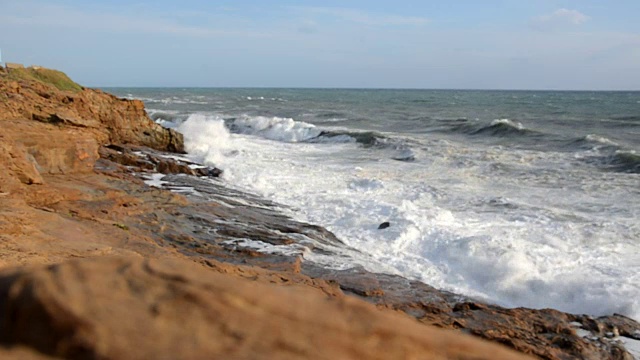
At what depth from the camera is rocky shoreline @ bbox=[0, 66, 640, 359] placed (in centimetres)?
195

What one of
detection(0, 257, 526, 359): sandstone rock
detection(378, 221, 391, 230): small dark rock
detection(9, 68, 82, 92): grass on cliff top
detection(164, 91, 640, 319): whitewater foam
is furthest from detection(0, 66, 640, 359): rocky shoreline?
detection(9, 68, 82, 92): grass on cliff top

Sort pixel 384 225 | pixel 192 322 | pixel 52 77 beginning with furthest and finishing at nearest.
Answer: pixel 52 77
pixel 384 225
pixel 192 322

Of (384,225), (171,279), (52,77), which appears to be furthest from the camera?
(52,77)

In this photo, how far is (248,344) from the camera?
1.90m

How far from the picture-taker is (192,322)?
6.48 feet

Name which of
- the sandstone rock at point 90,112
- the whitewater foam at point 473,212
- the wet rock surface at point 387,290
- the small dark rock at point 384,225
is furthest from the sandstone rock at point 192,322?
the sandstone rock at point 90,112

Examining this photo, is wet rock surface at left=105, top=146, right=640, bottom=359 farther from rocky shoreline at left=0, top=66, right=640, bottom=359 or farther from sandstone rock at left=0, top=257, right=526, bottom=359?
sandstone rock at left=0, top=257, right=526, bottom=359

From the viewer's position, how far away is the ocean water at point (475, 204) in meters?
7.48

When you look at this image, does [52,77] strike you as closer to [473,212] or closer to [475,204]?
[475,204]

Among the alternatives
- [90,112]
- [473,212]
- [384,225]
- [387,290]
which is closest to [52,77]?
[90,112]

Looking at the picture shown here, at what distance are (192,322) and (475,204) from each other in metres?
10.4

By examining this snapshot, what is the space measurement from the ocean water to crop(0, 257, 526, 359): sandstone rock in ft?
17.6

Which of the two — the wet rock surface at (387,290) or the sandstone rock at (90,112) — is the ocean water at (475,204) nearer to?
the wet rock surface at (387,290)

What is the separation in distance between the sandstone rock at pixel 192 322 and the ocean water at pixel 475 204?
5.36m
